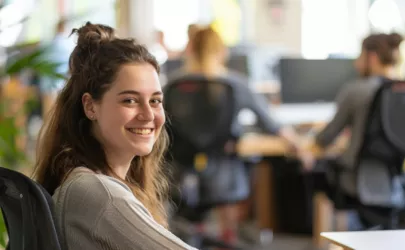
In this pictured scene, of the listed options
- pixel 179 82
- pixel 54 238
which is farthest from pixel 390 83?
pixel 54 238

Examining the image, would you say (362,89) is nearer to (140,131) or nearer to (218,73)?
(218,73)

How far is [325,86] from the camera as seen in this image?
5.07m

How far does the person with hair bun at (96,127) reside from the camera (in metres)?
1.42

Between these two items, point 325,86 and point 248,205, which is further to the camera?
point 248,205

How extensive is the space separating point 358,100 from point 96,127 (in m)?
2.31

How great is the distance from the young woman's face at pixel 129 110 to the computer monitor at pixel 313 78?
3504 millimetres

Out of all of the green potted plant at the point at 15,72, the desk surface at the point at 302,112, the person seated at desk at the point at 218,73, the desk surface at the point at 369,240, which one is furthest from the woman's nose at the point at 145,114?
the desk surface at the point at 302,112

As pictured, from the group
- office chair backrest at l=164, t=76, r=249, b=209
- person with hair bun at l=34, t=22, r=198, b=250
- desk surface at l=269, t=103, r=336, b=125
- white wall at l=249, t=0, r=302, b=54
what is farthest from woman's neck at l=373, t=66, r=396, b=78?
white wall at l=249, t=0, r=302, b=54

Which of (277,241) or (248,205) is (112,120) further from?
(248,205)

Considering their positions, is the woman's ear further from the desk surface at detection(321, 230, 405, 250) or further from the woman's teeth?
the desk surface at detection(321, 230, 405, 250)

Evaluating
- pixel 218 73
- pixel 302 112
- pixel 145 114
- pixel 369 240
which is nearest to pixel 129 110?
pixel 145 114

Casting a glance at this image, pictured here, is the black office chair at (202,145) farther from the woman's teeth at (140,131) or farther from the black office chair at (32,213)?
the black office chair at (32,213)

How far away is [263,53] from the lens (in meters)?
5.58

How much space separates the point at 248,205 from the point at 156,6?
123 inches
